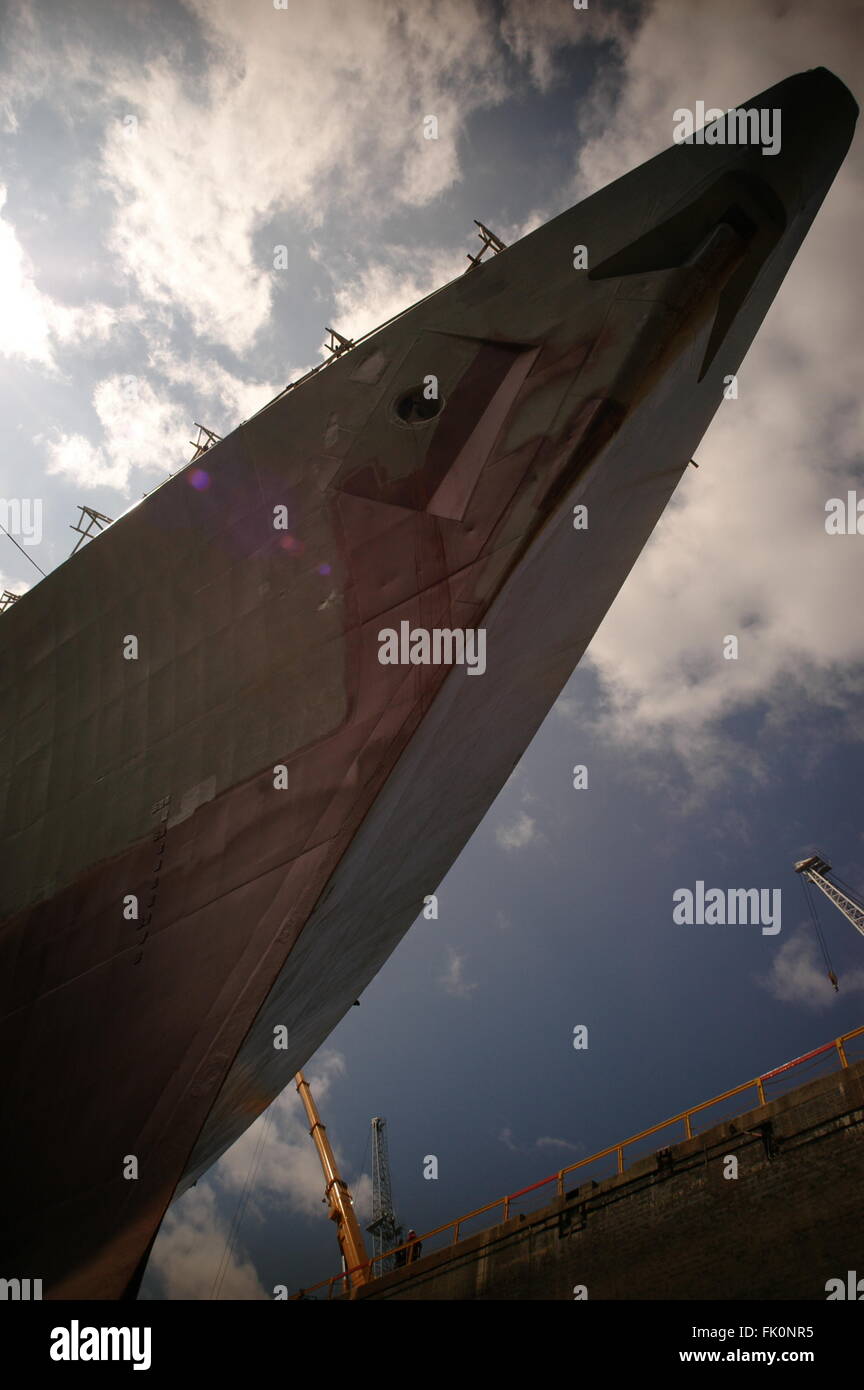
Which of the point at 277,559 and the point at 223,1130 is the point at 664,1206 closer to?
the point at 223,1130

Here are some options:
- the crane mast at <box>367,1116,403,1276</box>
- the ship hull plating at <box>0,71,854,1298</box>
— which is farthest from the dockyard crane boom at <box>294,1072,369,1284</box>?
the ship hull plating at <box>0,71,854,1298</box>

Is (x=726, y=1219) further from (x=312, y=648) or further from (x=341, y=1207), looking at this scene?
(x=341, y=1207)

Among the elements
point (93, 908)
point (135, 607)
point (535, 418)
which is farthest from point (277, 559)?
point (93, 908)

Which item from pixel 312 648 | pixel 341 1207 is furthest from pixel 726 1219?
pixel 341 1207

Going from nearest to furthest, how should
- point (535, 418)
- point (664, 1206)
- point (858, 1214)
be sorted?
point (535, 418) < point (858, 1214) < point (664, 1206)

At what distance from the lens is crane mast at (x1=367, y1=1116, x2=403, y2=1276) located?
46.7 meters

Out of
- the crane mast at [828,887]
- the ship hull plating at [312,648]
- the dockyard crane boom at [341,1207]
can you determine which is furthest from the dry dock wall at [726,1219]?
the crane mast at [828,887]

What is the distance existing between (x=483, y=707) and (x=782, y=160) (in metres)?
5.37

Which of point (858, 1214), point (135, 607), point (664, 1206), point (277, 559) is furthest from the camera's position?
point (664, 1206)

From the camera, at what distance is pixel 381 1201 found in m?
49.3

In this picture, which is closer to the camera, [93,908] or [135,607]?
[93,908]

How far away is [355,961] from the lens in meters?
9.73

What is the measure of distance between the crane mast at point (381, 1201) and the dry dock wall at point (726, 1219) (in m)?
38.2

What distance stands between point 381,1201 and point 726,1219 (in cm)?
4797
